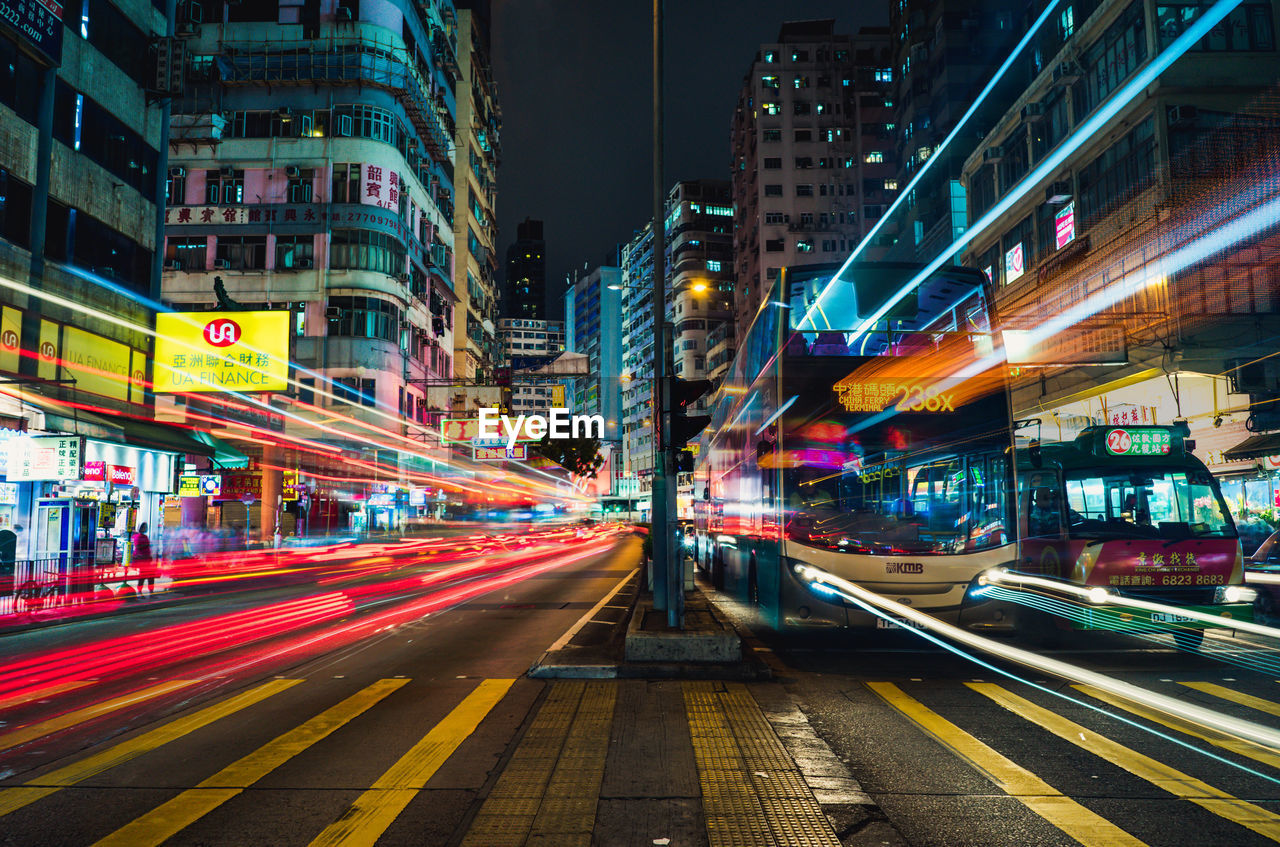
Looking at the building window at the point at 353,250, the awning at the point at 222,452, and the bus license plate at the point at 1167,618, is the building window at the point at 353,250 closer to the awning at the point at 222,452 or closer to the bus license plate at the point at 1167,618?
the awning at the point at 222,452

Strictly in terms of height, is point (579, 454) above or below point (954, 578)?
above

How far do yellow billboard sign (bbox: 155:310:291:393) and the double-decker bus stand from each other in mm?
18807

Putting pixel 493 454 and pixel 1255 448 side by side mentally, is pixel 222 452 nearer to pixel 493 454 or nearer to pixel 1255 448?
pixel 493 454

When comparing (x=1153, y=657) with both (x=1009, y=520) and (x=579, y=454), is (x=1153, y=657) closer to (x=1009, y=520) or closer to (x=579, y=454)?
(x=1009, y=520)

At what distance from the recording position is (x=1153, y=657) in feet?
38.7

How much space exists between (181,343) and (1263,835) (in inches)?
1121

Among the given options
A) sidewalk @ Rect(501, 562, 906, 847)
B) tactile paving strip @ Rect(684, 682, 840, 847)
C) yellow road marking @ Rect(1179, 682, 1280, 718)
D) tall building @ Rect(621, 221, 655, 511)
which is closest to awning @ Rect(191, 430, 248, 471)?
sidewalk @ Rect(501, 562, 906, 847)

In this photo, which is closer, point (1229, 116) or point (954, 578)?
point (954, 578)

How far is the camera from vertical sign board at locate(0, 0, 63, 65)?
21.2m

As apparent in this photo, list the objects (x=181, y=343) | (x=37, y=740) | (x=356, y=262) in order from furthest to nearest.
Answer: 1. (x=356, y=262)
2. (x=181, y=343)
3. (x=37, y=740)

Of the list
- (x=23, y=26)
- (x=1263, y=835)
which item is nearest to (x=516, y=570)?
(x=23, y=26)

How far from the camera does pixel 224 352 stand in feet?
87.5

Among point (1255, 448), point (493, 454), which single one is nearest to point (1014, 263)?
point (1255, 448)

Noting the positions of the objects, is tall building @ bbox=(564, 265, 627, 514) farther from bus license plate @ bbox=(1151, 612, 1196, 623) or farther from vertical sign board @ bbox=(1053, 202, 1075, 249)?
bus license plate @ bbox=(1151, 612, 1196, 623)
